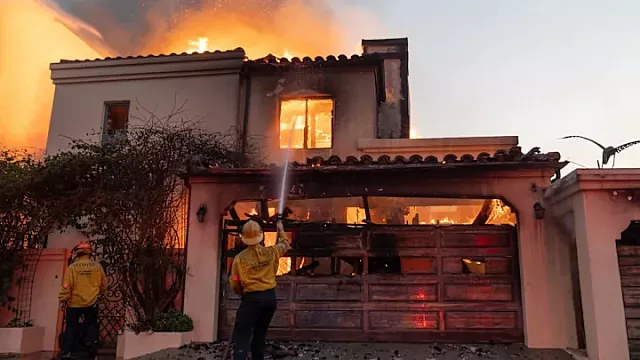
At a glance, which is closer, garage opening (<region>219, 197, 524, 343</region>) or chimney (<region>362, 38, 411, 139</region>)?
garage opening (<region>219, 197, 524, 343</region>)

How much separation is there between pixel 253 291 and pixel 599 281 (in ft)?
16.1

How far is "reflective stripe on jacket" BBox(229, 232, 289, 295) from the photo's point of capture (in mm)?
5949

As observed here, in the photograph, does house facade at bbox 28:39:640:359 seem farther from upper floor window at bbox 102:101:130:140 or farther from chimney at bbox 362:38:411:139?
chimney at bbox 362:38:411:139

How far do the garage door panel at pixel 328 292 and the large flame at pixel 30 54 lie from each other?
37.9 feet

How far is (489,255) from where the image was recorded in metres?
8.54

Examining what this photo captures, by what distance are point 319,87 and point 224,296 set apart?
573 centimetres


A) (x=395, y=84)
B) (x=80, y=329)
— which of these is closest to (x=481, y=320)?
(x=80, y=329)

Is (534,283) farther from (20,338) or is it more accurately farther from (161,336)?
(20,338)

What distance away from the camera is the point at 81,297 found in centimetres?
776

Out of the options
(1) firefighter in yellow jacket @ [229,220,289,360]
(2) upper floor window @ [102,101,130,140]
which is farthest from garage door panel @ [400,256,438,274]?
(2) upper floor window @ [102,101,130,140]

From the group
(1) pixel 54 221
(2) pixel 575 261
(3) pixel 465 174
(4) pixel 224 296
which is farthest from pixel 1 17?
(2) pixel 575 261

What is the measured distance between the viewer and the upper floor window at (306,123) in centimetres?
1189

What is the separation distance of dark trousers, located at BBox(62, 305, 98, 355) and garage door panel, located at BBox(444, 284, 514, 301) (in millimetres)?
5982

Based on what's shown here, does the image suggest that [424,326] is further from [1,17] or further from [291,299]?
[1,17]
